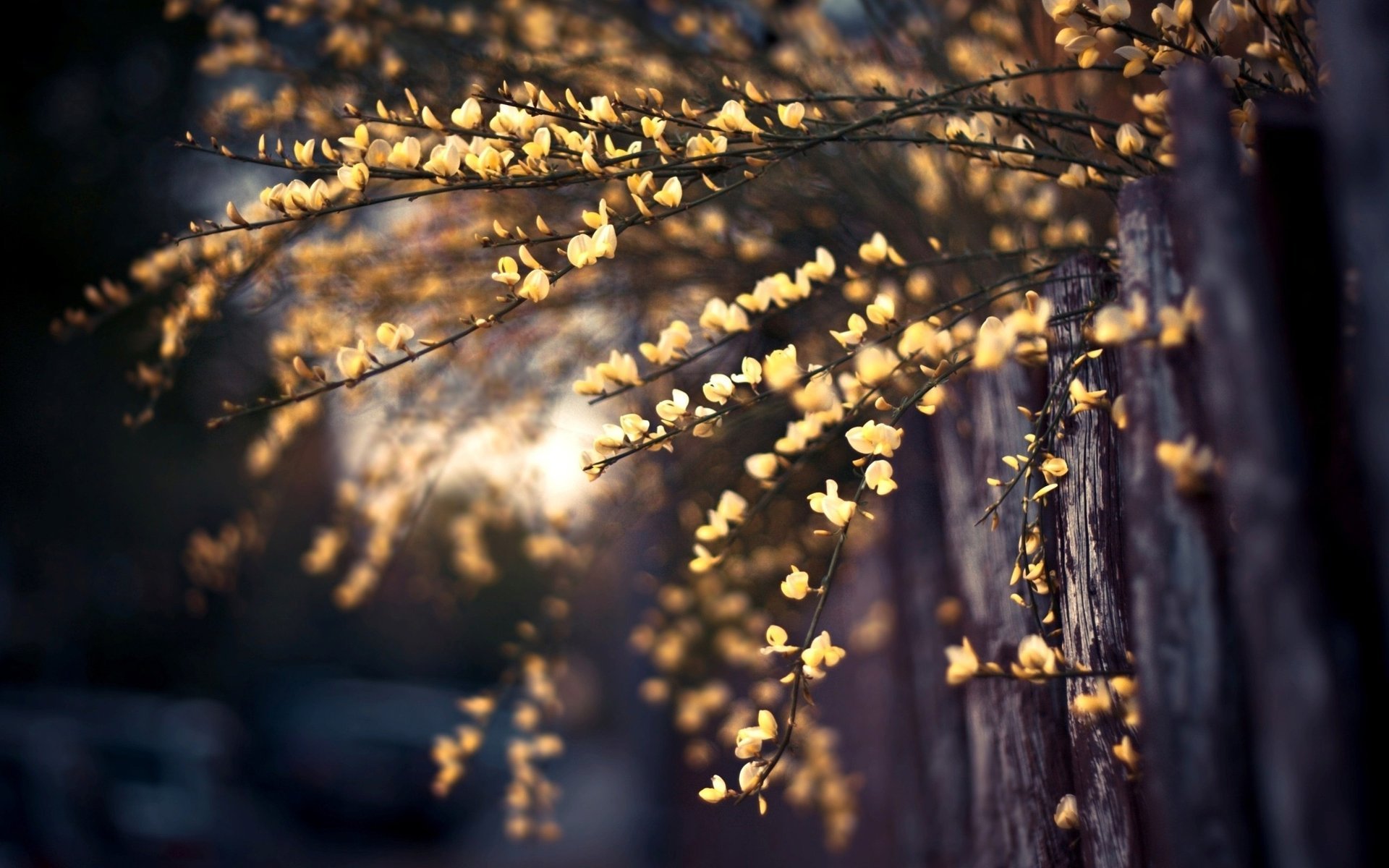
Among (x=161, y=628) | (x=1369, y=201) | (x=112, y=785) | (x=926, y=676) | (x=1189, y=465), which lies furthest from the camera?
(x=161, y=628)

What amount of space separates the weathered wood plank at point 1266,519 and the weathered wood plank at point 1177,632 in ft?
0.09

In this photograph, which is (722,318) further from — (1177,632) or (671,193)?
(1177,632)

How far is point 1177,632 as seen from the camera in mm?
708

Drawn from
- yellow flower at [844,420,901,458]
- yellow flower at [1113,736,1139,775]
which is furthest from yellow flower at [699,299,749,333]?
yellow flower at [1113,736,1139,775]

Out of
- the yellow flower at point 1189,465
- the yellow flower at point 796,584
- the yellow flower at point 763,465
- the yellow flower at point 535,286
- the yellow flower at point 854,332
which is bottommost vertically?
the yellow flower at point 796,584

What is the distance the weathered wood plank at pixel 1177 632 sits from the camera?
67 centimetres

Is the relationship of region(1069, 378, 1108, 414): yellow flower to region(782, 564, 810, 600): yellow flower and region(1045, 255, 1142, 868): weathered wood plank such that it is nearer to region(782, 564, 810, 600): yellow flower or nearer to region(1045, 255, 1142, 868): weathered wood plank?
region(1045, 255, 1142, 868): weathered wood plank

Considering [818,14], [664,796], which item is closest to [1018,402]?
[818,14]

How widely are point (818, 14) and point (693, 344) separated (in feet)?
2.77

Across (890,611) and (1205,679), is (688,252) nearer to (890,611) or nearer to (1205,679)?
(890,611)

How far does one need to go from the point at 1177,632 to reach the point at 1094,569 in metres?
0.24

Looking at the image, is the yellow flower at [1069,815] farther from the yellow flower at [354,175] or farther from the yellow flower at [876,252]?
the yellow flower at [354,175]

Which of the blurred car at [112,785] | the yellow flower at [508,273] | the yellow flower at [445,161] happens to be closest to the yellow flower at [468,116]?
the yellow flower at [445,161]

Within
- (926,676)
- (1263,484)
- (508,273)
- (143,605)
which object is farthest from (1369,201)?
(143,605)
